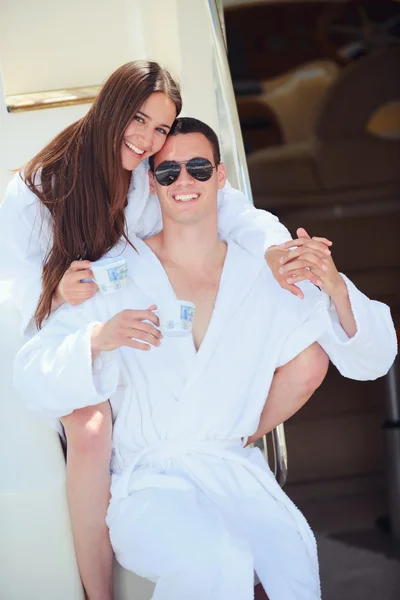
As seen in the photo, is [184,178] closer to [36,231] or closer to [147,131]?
[147,131]

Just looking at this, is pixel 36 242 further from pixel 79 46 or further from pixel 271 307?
pixel 79 46

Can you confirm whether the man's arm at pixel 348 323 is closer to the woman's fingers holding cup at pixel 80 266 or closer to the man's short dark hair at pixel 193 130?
the man's short dark hair at pixel 193 130

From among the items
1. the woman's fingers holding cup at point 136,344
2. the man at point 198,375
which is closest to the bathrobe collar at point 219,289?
the man at point 198,375

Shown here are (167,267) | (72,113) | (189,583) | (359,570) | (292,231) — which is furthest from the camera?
(292,231)

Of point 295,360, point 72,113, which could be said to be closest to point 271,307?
point 295,360

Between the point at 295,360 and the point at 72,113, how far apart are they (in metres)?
1.00

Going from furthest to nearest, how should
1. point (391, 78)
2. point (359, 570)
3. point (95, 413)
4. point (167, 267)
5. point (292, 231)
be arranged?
point (391, 78) < point (292, 231) < point (359, 570) < point (167, 267) < point (95, 413)

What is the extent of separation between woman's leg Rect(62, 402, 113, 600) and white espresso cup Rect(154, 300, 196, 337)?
1.00ft

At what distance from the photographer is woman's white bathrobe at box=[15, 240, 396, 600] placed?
5.98 feet

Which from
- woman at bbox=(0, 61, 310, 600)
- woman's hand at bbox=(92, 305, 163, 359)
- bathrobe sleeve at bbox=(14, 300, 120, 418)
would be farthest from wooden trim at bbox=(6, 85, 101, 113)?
woman's hand at bbox=(92, 305, 163, 359)

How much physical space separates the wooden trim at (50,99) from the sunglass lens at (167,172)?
58 cm

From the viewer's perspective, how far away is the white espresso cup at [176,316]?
1.78 meters

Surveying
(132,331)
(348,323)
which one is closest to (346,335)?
(348,323)

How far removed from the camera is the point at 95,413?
198cm
